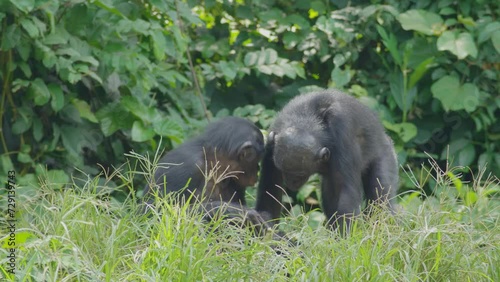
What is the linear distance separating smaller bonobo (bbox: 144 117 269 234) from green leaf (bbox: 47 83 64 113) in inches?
60.2

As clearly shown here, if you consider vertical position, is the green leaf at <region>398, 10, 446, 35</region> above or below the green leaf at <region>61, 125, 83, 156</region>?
above

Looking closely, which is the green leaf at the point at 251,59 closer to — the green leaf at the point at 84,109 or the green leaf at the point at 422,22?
the green leaf at the point at 422,22

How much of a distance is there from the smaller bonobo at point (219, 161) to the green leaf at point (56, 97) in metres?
1.53

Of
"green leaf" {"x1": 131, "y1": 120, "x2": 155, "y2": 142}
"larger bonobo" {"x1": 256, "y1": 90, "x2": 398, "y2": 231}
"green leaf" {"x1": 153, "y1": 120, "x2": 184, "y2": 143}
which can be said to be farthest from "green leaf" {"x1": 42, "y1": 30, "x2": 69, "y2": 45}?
"larger bonobo" {"x1": 256, "y1": 90, "x2": 398, "y2": 231}

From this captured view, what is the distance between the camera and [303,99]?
6863 mm

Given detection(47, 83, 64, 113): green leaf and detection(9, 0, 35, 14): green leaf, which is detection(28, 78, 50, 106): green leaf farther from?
detection(9, 0, 35, 14): green leaf

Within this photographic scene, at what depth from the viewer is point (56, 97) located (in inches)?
305

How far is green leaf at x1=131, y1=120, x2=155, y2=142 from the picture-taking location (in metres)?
7.87

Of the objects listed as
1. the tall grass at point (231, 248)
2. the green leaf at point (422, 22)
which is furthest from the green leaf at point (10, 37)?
the green leaf at point (422, 22)

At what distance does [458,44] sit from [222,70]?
2.14m

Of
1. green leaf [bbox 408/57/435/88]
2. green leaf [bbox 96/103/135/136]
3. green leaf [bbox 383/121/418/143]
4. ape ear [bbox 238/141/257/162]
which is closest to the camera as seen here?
ape ear [bbox 238/141/257/162]

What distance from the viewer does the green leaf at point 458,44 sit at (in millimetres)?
8898

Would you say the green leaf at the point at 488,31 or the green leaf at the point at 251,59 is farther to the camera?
the green leaf at the point at 251,59

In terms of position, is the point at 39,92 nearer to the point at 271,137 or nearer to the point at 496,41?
the point at 271,137
